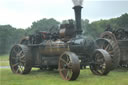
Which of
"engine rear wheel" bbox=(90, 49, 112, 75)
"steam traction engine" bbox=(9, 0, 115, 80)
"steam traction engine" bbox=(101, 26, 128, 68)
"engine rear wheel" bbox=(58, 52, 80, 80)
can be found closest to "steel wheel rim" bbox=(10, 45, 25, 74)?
"steam traction engine" bbox=(9, 0, 115, 80)

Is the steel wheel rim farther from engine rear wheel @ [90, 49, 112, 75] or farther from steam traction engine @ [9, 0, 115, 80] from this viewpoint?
engine rear wheel @ [90, 49, 112, 75]

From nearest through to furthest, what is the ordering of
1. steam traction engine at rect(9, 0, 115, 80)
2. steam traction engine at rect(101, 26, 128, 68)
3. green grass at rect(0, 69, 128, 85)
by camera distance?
1. green grass at rect(0, 69, 128, 85)
2. steam traction engine at rect(9, 0, 115, 80)
3. steam traction engine at rect(101, 26, 128, 68)

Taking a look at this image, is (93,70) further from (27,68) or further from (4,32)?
(4,32)

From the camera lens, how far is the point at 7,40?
44.1 metres

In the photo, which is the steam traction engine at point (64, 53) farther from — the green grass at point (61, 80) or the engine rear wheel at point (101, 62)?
the green grass at point (61, 80)

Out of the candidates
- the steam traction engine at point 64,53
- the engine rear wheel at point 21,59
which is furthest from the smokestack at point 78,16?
the engine rear wheel at point 21,59

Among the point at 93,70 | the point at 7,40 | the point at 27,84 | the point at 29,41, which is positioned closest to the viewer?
the point at 27,84

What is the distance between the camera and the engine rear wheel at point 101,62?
8.55 m

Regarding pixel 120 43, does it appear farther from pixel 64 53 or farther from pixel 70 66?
pixel 70 66

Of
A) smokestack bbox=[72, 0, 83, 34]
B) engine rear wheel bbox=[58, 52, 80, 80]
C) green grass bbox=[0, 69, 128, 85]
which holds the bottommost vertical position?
green grass bbox=[0, 69, 128, 85]

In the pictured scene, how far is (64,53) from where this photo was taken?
8211 mm

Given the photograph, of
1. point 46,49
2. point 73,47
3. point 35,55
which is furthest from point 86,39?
point 35,55

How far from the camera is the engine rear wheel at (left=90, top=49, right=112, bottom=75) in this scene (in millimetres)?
8547

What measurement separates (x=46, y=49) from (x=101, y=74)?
9.63 ft
